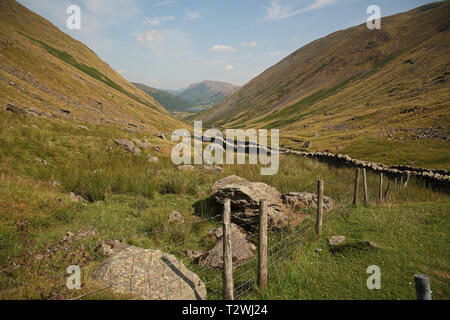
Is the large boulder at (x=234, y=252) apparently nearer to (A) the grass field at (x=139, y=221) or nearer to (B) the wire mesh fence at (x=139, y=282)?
(B) the wire mesh fence at (x=139, y=282)

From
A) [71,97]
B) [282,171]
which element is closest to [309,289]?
[282,171]

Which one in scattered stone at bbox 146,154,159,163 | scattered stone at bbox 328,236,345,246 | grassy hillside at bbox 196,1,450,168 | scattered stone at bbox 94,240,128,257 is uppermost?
grassy hillside at bbox 196,1,450,168

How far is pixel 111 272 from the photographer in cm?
433

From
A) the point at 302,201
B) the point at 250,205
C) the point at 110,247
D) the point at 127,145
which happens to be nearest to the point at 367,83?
the point at 302,201

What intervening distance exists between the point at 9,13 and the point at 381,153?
10347 cm

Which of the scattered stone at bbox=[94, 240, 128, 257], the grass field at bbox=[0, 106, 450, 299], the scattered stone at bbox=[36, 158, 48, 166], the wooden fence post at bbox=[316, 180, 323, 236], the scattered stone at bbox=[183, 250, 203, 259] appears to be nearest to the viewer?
the grass field at bbox=[0, 106, 450, 299]

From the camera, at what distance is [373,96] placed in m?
75.4

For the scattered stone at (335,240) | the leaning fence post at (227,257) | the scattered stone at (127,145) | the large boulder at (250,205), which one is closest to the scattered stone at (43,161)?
the scattered stone at (127,145)

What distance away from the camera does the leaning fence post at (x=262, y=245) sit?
4.80 m

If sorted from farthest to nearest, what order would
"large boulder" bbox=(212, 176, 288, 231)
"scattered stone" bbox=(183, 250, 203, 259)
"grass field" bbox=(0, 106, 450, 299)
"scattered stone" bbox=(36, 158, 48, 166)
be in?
1. "scattered stone" bbox=(36, 158, 48, 166)
2. "large boulder" bbox=(212, 176, 288, 231)
3. "scattered stone" bbox=(183, 250, 203, 259)
4. "grass field" bbox=(0, 106, 450, 299)

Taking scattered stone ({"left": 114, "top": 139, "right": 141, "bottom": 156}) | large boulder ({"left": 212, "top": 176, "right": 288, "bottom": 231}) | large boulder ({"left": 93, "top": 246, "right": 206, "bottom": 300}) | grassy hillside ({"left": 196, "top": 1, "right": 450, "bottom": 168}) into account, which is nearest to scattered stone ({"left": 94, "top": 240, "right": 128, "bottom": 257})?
large boulder ({"left": 93, "top": 246, "right": 206, "bottom": 300})

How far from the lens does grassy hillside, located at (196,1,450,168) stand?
3516cm

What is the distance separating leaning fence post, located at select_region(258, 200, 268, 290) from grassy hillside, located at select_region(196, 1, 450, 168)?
27923 millimetres

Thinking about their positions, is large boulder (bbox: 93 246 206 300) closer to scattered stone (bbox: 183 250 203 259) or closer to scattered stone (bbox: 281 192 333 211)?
scattered stone (bbox: 183 250 203 259)
